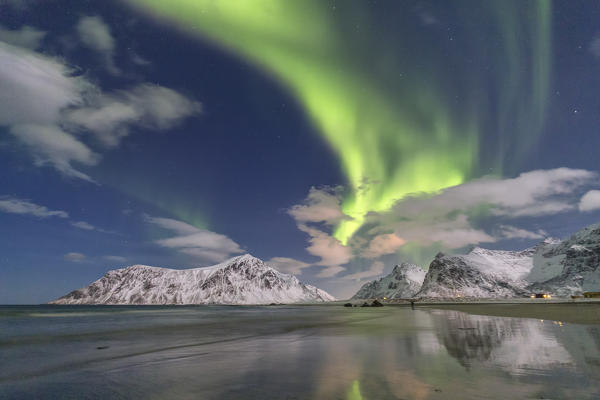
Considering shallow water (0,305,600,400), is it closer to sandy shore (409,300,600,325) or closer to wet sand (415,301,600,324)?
wet sand (415,301,600,324)

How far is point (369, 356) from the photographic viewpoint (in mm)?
12953

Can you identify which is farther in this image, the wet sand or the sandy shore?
the sandy shore

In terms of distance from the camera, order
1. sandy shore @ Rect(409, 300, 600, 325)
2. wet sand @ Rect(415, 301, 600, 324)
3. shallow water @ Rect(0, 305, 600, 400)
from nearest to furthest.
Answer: shallow water @ Rect(0, 305, 600, 400) < wet sand @ Rect(415, 301, 600, 324) < sandy shore @ Rect(409, 300, 600, 325)

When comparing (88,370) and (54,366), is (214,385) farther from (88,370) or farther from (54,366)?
(54,366)

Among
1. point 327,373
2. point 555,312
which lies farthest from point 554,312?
point 327,373

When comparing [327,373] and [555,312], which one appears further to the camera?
[555,312]

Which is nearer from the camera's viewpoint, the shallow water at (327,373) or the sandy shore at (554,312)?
the shallow water at (327,373)

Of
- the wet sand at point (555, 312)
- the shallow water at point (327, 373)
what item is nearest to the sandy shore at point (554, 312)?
the wet sand at point (555, 312)

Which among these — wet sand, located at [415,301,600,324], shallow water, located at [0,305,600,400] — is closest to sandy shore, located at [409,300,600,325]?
wet sand, located at [415,301,600,324]

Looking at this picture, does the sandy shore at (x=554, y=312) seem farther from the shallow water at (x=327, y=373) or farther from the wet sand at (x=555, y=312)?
the shallow water at (x=327, y=373)

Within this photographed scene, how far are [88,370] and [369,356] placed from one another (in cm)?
1100

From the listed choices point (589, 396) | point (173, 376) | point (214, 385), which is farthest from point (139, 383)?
point (589, 396)

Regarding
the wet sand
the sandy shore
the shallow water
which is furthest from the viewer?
the sandy shore

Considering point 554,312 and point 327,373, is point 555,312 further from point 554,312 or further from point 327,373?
point 327,373
